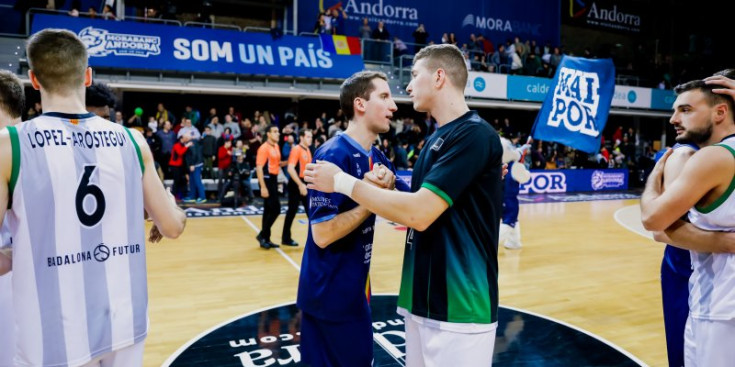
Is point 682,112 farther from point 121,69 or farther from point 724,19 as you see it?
point 724,19

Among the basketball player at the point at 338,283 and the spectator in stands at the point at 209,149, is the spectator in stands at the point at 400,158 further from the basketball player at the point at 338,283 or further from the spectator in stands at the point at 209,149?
the basketball player at the point at 338,283

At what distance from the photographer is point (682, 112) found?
244cm

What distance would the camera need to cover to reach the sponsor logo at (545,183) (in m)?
16.8

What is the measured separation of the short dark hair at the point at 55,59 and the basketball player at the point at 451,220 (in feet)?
3.05

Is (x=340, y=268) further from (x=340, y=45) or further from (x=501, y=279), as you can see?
(x=340, y=45)

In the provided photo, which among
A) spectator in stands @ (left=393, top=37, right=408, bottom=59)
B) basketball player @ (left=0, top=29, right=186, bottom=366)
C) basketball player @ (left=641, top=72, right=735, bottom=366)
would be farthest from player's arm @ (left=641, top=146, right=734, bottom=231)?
spectator in stands @ (left=393, top=37, right=408, bottom=59)

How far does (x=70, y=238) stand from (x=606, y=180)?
1940 cm

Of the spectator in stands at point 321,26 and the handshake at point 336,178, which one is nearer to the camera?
the handshake at point 336,178

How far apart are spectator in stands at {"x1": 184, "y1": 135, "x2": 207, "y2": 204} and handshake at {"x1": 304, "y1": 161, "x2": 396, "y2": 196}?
1120cm

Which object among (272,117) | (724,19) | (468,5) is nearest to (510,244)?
(272,117)

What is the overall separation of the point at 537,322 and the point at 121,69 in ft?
42.2

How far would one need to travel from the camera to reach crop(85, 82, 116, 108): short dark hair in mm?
2887

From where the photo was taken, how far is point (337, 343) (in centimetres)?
252

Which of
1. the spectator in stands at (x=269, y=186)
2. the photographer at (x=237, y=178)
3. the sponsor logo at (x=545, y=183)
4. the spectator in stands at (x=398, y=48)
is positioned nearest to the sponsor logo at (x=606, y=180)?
the sponsor logo at (x=545, y=183)
